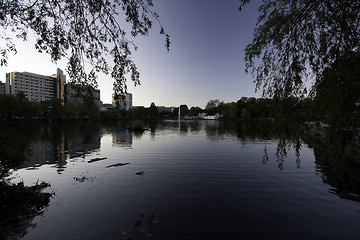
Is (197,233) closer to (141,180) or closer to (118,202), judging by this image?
(118,202)

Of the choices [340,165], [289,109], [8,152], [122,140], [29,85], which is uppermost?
[29,85]

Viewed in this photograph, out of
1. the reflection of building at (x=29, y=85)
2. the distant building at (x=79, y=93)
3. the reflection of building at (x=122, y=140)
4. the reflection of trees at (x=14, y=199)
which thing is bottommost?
the reflection of building at (x=122, y=140)

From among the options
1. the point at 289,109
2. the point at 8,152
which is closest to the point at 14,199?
the point at 8,152

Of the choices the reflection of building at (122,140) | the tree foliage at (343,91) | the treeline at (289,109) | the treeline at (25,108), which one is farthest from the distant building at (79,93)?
the treeline at (25,108)

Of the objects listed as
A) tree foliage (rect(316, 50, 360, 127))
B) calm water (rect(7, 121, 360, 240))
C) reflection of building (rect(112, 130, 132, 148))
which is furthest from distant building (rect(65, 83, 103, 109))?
reflection of building (rect(112, 130, 132, 148))

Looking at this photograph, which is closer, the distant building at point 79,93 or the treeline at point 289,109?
the treeline at point 289,109

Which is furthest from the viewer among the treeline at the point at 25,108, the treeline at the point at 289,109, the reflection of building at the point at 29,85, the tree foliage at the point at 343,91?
the reflection of building at the point at 29,85

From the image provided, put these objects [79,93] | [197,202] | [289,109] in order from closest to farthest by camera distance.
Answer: [79,93], [289,109], [197,202]

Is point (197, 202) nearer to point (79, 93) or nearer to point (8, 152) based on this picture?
point (79, 93)

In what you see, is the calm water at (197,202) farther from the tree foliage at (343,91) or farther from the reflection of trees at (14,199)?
the tree foliage at (343,91)

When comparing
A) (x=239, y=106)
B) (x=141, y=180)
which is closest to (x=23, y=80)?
(x=239, y=106)

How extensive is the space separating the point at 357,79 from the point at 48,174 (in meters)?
15.3

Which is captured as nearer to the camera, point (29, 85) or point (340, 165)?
point (340, 165)

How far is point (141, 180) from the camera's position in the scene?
10.5 metres
